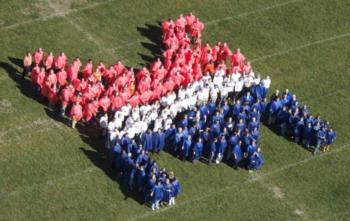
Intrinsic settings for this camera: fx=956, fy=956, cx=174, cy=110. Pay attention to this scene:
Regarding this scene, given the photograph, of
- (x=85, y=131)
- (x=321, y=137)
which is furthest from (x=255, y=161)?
(x=85, y=131)

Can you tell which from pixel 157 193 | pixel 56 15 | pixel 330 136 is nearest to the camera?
pixel 157 193

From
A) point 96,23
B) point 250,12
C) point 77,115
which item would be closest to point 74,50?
point 96,23

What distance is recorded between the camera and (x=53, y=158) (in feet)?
110

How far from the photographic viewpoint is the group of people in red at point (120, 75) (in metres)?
34.6

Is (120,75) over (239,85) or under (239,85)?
over

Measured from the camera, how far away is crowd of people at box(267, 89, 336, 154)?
35469 millimetres

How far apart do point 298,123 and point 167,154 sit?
5155 mm

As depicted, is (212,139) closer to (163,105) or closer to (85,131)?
(163,105)

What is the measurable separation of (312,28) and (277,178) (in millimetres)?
10421

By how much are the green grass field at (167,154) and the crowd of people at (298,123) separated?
16.0 inches

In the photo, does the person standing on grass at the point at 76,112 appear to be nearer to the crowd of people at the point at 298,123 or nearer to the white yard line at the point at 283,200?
the white yard line at the point at 283,200

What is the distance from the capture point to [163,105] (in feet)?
116

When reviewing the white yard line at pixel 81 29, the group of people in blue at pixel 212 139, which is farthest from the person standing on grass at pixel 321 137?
the white yard line at pixel 81 29

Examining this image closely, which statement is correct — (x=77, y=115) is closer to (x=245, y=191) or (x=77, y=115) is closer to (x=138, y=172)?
(x=138, y=172)
